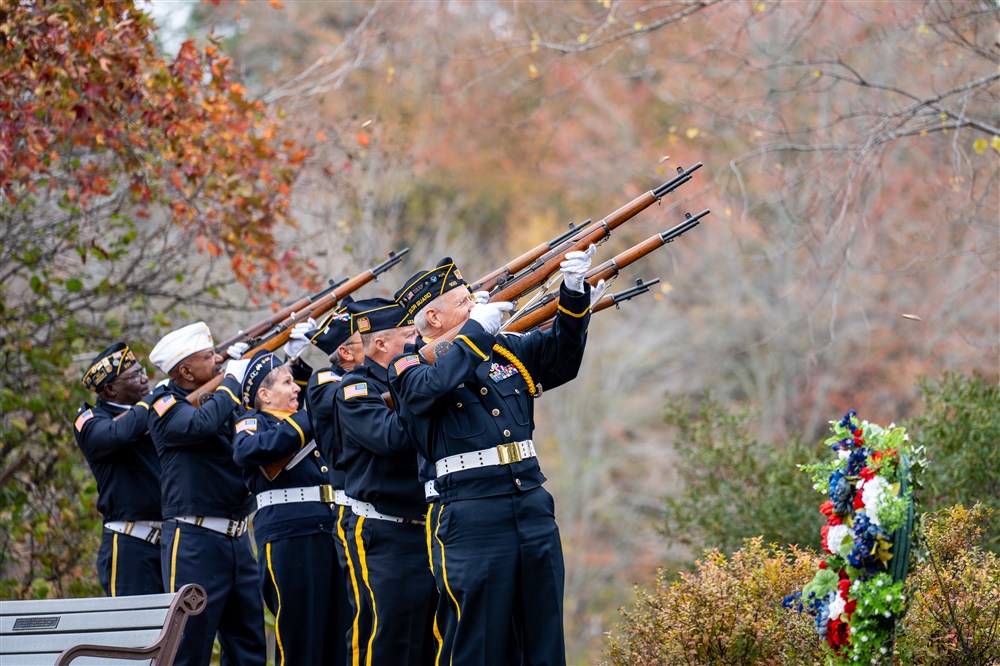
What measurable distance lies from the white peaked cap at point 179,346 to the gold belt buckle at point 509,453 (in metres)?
2.90

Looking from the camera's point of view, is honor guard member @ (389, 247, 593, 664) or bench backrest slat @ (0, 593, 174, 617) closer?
honor guard member @ (389, 247, 593, 664)

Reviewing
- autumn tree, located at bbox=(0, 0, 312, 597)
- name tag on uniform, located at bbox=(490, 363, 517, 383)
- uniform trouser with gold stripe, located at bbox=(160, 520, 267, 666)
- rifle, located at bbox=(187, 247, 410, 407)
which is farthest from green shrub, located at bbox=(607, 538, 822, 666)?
autumn tree, located at bbox=(0, 0, 312, 597)

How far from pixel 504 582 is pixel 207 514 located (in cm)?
256

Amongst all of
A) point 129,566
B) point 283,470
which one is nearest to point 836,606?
point 283,470

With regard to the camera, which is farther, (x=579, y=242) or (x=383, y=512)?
(x=383, y=512)

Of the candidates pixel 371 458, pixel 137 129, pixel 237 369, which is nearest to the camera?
pixel 371 458

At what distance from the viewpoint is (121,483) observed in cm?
755

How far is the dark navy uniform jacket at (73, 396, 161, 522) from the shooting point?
745cm

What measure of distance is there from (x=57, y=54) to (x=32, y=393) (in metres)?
2.90

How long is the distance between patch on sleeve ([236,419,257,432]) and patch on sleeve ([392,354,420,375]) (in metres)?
1.58

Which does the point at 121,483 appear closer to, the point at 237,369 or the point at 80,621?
the point at 237,369

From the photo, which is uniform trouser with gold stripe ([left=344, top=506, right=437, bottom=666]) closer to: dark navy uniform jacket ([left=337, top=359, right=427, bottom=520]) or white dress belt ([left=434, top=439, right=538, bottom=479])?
dark navy uniform jacket ([left=337, top=359, right=427, bottom=520])

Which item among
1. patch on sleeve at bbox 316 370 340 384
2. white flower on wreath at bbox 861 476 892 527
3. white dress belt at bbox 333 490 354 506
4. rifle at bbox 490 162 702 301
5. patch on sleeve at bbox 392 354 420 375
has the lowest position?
white flower on wreath at bbox 861 476 892 527

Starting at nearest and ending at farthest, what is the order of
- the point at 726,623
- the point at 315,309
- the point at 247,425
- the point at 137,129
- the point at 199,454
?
1. the point at 726,623
2. the point at 247,425
3. the point at 199,454
4. the point at 315,309
5. the point at 137,129
